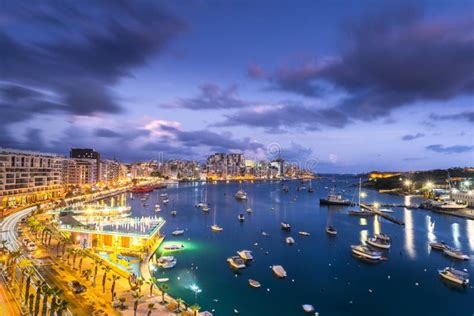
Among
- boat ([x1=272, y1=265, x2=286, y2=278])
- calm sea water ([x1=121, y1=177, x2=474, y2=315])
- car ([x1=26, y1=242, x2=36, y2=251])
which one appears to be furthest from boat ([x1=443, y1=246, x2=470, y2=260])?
car ([x1=26, y1=242, x2=36, y2=251])

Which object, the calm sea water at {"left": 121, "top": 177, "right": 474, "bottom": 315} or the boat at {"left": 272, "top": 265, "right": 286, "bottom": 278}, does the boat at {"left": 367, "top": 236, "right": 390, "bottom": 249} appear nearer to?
the calm sea water at {"left": 121, "top": 177, "right": 474, "bottom": 315}

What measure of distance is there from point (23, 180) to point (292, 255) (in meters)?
69.5

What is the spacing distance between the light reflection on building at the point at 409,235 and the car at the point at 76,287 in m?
37.0

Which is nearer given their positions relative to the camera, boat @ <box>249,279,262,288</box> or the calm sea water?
the calm sea water

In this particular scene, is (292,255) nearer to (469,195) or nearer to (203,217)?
(203,217)

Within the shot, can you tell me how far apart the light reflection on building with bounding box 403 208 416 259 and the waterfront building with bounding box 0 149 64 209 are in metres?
73.7

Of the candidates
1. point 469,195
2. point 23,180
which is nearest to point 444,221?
point 469,195

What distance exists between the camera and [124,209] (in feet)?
215

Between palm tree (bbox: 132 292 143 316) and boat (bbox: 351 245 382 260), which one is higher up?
palm tree (bbox: 132 292 143 316)

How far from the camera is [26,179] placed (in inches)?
2992

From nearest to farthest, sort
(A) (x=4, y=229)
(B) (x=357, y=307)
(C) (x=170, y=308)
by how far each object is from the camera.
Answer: (C) (x=170, y=308)
(B) (x=357, y=307)
(A) (x=4, y=229)

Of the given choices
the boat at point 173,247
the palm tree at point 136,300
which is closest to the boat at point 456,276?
the palm tree at point 136,300

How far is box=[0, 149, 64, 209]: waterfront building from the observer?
6781 centimetres

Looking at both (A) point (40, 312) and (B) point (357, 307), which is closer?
(A) point (40, 312)
